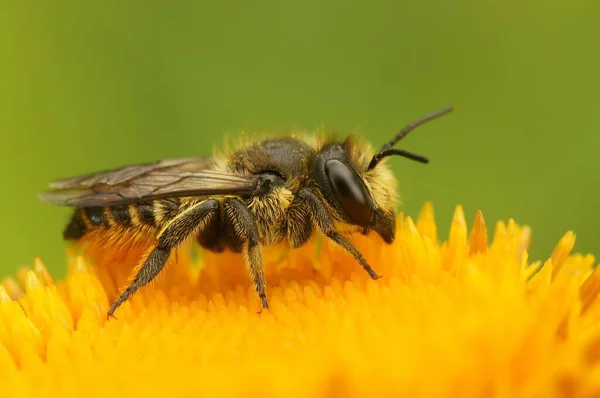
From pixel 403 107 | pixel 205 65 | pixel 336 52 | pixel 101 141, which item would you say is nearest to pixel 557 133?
pixel 403 107

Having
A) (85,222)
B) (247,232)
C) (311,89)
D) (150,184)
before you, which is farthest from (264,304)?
(311,89)

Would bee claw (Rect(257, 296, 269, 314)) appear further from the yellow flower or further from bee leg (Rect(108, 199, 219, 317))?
bee leg (Rect(108, 199, 219, 317))

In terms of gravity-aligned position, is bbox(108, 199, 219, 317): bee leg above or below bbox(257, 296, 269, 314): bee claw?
above

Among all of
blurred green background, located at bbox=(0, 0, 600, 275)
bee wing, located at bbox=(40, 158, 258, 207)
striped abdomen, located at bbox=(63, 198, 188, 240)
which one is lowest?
blurred green background, located at bbox=(0, 0, 600, 275)

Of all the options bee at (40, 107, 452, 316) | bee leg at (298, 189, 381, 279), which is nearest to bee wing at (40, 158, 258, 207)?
bee at (40, 107, 452, 316)

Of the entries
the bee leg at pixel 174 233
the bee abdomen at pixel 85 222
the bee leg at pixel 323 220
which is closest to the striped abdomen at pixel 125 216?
the bee abdomen at pixel 85 222

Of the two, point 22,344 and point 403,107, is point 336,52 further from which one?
point 22,344

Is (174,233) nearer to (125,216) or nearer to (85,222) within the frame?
(125,216)

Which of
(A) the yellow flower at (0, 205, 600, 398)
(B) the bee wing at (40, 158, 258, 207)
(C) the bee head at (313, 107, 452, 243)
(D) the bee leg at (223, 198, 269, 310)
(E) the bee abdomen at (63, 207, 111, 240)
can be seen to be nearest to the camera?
(A) the yellow flower at (0, 205, 600, 398)
